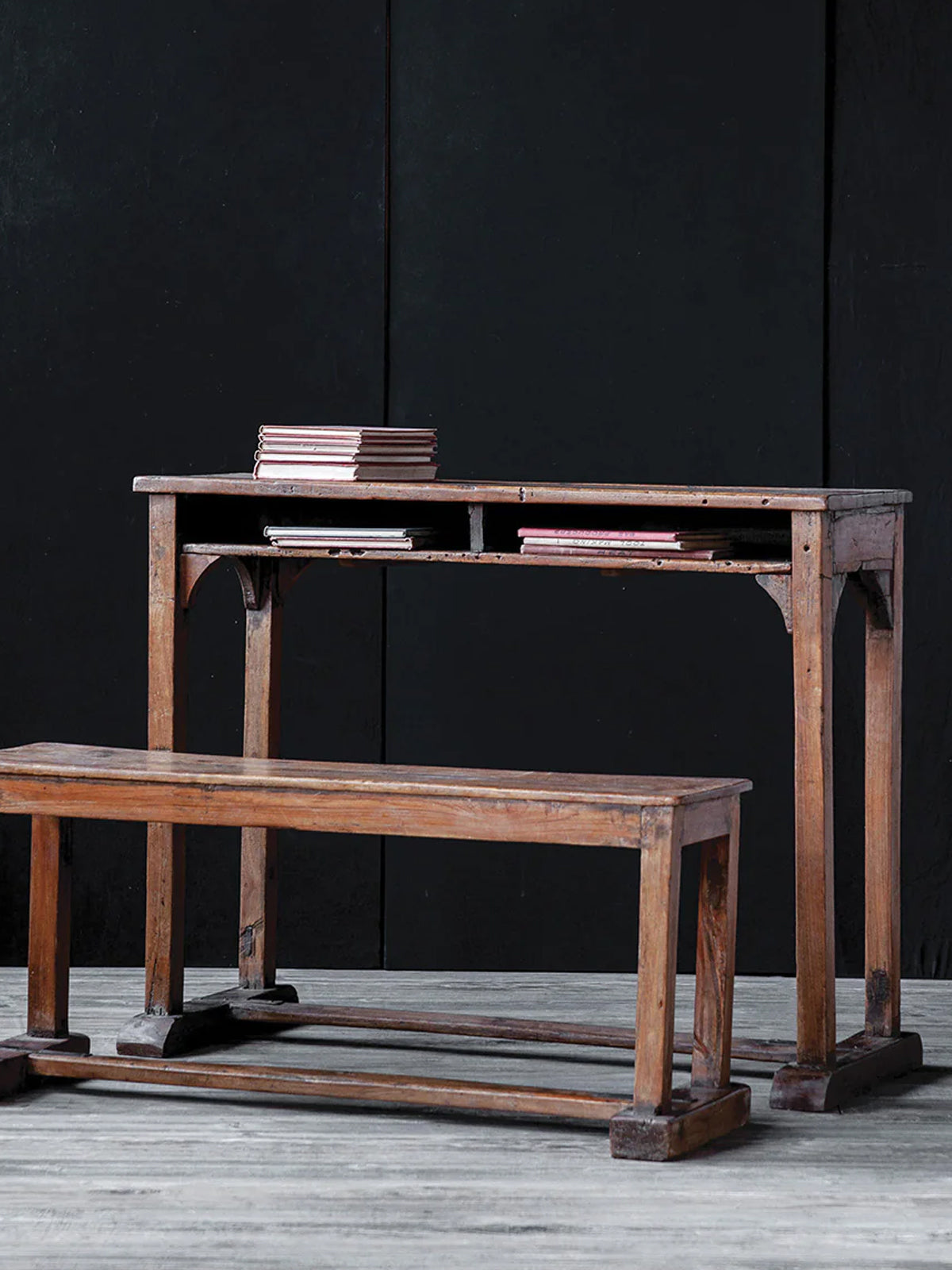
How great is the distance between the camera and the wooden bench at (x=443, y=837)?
4059 millimetres

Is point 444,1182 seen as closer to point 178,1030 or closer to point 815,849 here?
point 815,849

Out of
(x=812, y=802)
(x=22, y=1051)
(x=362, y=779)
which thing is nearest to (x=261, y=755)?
(x=22, y=1051)

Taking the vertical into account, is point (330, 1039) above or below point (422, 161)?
below

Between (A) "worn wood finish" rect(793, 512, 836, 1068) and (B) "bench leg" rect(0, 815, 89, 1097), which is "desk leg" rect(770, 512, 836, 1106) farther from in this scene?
(B) "bench leg" rect(0, 815, 89, 1097)

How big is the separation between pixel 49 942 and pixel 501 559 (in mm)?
1218

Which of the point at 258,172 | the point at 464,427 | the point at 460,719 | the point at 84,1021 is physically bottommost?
the point at 84,1021

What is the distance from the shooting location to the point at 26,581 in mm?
6020

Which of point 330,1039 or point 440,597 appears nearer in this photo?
point 330,1039

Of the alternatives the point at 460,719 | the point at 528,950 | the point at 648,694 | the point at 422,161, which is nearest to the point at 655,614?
the point at 648,694

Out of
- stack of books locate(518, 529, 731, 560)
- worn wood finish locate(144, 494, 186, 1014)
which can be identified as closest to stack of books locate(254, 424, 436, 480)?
worn wood finish locate(144, 494, 186, 1014)

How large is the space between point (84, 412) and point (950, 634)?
233cm

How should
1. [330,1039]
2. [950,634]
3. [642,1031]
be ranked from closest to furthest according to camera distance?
[642,1031] < [330,1039] < [950,634]

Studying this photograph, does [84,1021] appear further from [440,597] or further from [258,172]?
[258,172]

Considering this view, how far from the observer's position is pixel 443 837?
4.20 m
